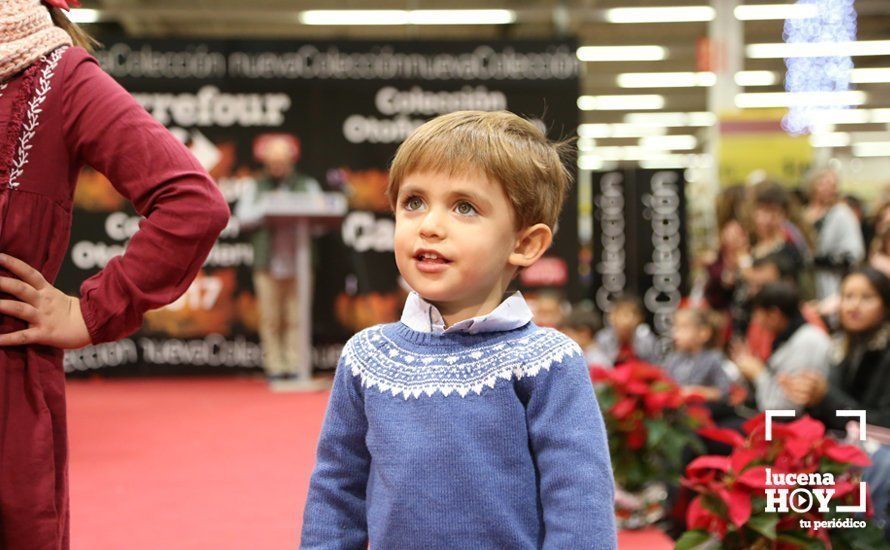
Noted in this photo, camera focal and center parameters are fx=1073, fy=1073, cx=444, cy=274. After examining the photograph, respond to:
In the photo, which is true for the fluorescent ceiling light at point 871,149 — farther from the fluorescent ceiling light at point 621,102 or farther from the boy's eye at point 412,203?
the boy's eye at point 412,203

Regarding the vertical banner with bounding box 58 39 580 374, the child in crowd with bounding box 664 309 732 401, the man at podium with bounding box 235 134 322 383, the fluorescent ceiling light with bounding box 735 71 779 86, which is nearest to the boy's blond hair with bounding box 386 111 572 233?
the child in crowd with bounding box 664 309 732 401

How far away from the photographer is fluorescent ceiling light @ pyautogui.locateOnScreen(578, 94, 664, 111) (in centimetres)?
1802

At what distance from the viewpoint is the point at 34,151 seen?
47.7 inches

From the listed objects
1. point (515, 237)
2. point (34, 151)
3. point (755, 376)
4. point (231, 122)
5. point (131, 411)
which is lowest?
point (131, 411)

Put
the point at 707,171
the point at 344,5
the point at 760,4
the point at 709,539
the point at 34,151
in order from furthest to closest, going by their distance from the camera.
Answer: the point at 707,171, the point at 344,5, the point at 760,4, the point at 709,539, the point at 34,151

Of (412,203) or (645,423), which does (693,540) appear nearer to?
(645,423)

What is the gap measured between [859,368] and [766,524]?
137 cm

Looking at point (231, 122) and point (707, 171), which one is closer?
point (231, 122)

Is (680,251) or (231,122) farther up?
(231,122)

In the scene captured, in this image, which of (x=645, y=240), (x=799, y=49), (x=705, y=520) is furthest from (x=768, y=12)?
(x=705, y=520)

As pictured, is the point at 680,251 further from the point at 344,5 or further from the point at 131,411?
the point at 344,5

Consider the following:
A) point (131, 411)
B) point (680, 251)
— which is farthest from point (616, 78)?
point (131, 411)

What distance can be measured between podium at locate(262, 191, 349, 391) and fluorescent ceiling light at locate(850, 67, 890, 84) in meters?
11.0

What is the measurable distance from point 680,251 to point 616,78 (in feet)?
30.2
